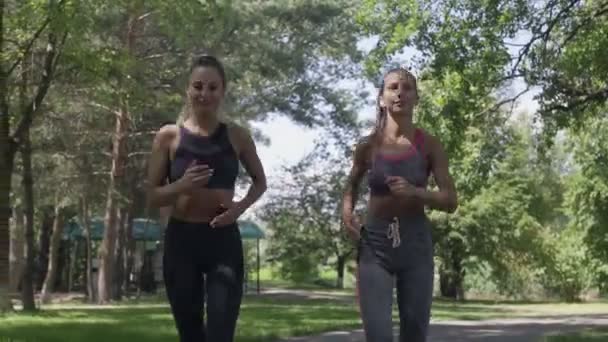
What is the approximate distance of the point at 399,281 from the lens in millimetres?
5086

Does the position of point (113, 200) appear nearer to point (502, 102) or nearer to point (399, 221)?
point (502, 102)

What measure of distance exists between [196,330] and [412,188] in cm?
122

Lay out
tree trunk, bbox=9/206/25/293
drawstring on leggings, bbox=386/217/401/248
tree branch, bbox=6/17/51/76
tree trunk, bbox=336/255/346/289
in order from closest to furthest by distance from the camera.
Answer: drawstring on leggings, bbox=386/217/401/248 < tree branch, bbox=6/17/51/76 < tree trunk, bbox=9/206/25/293 < tree trunk, bbox=336/255/346/289

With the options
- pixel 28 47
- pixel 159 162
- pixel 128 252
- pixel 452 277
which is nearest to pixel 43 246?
pixel 128 252

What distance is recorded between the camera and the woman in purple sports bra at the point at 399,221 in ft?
16.5

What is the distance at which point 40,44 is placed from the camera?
70.8ft

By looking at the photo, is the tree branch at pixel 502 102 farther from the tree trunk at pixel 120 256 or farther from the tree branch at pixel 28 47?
the tree trunk at pixel 120 256

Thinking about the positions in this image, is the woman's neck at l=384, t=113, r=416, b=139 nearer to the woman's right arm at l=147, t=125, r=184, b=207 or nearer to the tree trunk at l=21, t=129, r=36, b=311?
the woman's right arm at l=147, t=125, r=184, b=207

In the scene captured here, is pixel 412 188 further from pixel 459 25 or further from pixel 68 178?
pixel 68 178

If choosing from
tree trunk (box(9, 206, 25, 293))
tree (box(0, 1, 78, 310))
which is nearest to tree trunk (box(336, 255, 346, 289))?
tree trunk (box(9, 206, 25, 293))

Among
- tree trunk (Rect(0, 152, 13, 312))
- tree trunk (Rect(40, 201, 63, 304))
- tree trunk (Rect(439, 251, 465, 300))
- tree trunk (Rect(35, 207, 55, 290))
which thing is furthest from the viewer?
tree trunk (Rect(439, 251, 465, 300))

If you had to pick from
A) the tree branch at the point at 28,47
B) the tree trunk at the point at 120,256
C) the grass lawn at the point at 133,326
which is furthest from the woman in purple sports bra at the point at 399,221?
the tree trunk at the point at 120,256

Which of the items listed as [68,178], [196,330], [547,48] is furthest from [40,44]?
[196,330]

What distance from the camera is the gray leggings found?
504cm
